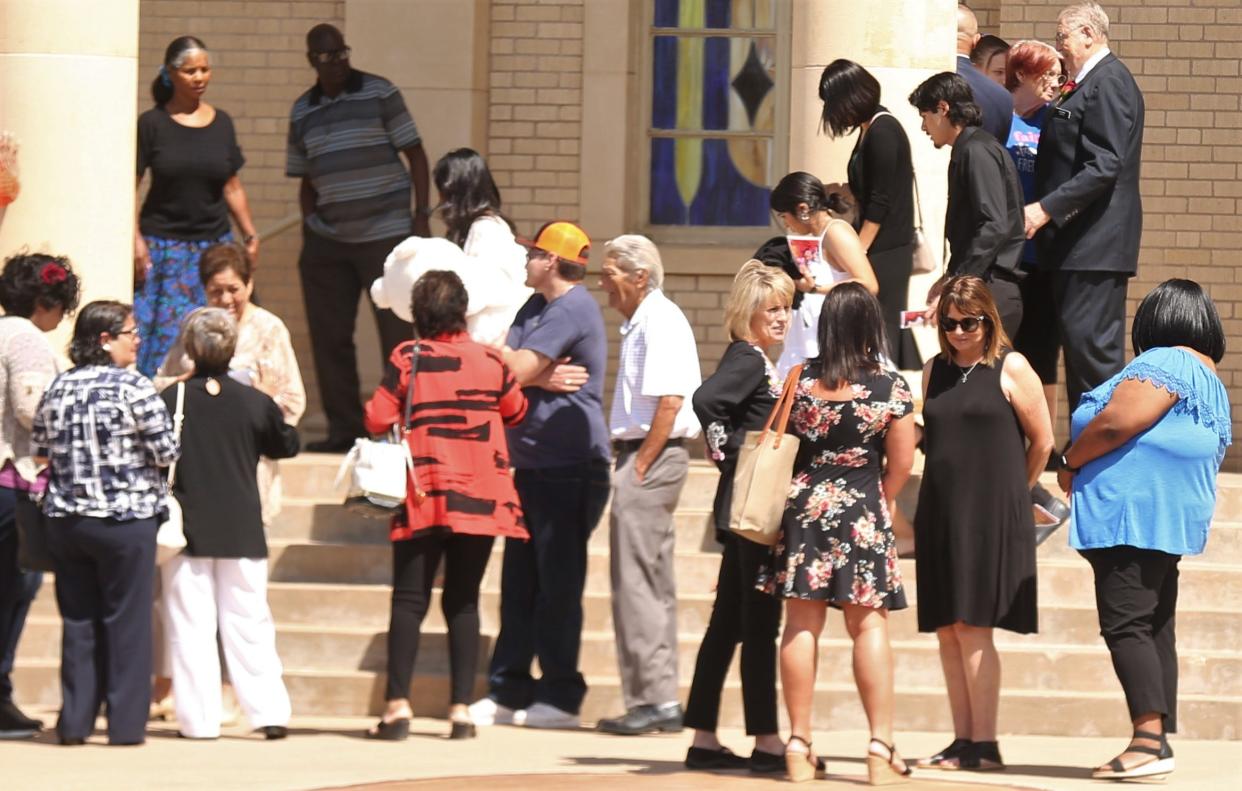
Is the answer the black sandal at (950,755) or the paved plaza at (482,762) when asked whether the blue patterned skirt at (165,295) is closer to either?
the paved plaza at (482,762)

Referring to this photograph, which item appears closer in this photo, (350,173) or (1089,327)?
(1089,327)

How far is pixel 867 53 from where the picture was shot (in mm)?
11023

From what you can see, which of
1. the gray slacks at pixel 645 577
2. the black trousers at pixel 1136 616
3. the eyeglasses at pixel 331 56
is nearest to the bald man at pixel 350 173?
the eyeglasses at pixel 331 56

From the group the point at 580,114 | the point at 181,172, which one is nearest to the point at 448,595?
the point at 181,172

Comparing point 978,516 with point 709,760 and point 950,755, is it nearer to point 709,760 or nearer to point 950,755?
point 950,755

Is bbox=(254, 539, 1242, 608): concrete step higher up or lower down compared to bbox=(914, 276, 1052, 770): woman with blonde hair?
lower down

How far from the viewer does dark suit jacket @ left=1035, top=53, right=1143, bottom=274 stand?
10078 mm

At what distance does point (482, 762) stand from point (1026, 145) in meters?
3.68

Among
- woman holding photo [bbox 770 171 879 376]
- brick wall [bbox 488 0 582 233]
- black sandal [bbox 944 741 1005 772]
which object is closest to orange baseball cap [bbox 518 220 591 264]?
woman holding photo [bbox 770 171 879 376]

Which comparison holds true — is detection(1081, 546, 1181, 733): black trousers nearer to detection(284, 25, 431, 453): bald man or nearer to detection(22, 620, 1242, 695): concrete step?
detection(22, 620, 1242, 695): concrete step

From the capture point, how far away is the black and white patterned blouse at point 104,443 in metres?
9.20

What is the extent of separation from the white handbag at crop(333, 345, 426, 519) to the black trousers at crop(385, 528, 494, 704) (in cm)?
21

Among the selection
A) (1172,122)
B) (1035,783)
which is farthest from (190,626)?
(1172,122)

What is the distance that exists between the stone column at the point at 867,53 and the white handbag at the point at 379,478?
8.49 feet
